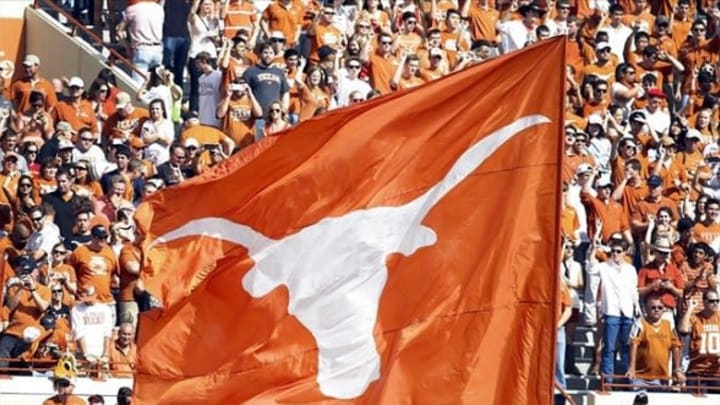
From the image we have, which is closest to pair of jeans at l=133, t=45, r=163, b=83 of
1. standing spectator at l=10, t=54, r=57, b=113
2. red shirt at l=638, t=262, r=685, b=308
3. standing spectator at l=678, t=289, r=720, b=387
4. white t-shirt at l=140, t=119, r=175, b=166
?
standing spectator at l=10, t=54, r=57, b=113

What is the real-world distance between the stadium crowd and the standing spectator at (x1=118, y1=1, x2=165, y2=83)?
A: 3 centimetres

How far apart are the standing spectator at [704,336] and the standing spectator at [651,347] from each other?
10.2 inches

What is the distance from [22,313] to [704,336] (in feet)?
21.0

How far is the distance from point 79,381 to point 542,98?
29.0 ft

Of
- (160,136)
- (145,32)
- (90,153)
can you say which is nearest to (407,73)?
(145,32)

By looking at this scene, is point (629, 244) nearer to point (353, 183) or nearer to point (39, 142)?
point (39, 142)

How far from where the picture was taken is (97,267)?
79.0ft

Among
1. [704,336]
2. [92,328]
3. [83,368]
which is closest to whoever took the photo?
[83,368]

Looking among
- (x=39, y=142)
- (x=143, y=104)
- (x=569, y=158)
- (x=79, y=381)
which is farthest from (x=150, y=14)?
(x=79, y=381)

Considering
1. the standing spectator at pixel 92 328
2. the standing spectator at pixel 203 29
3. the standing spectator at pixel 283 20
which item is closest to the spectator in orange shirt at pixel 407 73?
the standing spectator at pixel 283 20

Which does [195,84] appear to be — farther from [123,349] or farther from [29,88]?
[123,349]

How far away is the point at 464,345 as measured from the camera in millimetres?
15359

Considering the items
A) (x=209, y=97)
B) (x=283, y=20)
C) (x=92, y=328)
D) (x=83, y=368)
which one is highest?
(x=283, y=20)

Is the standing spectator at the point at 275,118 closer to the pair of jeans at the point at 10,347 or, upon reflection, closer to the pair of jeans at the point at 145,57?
the pair of jeans at the point at 145,57
